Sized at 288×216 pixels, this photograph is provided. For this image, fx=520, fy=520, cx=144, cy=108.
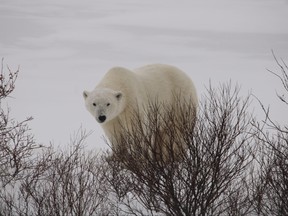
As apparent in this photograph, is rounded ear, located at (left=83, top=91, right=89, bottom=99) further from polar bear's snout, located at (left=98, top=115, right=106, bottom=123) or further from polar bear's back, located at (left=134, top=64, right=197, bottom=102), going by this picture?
polar bear's back, located at (left=134, top=64, right=197, bottom=102)

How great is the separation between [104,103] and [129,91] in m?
1.17

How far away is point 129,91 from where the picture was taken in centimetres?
1242

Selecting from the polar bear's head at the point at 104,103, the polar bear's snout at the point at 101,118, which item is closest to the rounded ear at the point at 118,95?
the polar bear's head at the point at 104,103

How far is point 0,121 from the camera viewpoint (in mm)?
12648

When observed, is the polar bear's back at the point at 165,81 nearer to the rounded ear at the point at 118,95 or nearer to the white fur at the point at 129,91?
the white fur at the point at 129,91

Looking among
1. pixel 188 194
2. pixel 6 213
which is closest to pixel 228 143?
pixel 188 194

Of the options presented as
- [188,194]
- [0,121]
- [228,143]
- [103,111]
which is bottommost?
[188,194]

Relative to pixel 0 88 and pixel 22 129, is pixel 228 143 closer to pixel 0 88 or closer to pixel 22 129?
pixel 0 88

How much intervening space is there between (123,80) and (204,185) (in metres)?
5.01

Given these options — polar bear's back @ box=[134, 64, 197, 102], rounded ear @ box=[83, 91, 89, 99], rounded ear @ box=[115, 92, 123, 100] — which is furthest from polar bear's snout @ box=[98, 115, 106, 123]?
polar bear's back @ box=[134, 64, 197, 102]

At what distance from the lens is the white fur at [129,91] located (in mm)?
11578

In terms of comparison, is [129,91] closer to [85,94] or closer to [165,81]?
[85,94]

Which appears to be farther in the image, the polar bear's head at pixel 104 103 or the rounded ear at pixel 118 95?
the rounded ear at pixel 118 95

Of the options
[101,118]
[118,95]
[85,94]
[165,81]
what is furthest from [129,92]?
[165,81]
